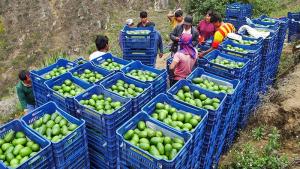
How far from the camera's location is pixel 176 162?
3336 mm

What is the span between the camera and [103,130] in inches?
159

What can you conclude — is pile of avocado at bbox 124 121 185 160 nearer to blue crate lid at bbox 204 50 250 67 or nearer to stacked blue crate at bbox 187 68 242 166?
stacked blue crate at bbox 187 68 242 166

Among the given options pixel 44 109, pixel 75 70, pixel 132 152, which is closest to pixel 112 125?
pixel 132 152

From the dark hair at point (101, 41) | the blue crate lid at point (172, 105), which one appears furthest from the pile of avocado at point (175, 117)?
the dark hair at point (101, 41)

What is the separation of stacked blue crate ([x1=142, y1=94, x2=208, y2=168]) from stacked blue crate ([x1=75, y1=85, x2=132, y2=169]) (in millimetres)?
328

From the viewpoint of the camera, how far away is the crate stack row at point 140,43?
7121 mm

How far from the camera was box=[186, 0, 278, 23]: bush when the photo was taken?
15156mm

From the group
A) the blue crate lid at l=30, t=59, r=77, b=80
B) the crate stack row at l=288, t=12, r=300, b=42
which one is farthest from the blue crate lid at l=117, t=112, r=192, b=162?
the crate stack row at l=288, t=12, r=300, b=42

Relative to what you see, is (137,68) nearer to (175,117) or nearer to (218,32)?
(175,117)

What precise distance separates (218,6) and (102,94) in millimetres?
11790

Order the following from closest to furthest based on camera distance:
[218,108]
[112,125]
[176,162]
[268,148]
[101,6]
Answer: [176,162], [112,125], [218,108], [268,148], [101,6]

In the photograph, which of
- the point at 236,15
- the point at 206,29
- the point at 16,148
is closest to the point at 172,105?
the point at 16,148

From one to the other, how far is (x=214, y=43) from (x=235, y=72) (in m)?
1.72

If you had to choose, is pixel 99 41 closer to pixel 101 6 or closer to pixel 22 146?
pixel 22 146
